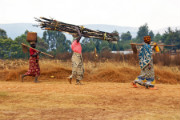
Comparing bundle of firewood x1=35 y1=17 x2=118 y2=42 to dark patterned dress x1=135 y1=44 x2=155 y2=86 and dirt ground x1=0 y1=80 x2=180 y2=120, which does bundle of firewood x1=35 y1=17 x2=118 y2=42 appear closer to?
dark patterned dress x1=135 y1=44 x2=155 y2=86

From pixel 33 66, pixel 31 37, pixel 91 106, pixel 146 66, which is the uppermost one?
pixel 31 37

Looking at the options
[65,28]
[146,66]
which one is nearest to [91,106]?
[146,66]

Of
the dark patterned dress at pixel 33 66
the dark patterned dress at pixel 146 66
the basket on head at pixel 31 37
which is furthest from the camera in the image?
the basket on head at pixel 31 37

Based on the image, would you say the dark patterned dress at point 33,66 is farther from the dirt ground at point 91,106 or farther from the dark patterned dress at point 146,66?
the dark patterned dress at point 146,66

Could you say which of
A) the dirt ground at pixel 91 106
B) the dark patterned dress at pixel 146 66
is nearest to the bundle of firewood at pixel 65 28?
the dark patterned dress at pixel 146 66

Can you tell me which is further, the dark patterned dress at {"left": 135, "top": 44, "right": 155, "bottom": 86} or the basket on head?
the basket on head

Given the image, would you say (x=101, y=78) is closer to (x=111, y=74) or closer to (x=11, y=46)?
(x=111, y=74)

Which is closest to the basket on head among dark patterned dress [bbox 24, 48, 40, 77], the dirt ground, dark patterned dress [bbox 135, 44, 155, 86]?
dark patterned dress [bbox 24, 48, 40, 77]

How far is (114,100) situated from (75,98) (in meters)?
1.16

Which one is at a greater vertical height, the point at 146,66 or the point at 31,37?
the point at 31,37

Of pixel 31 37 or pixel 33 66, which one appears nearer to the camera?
pixel 33 66

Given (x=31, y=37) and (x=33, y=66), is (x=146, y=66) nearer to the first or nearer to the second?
(x=33, y=66)

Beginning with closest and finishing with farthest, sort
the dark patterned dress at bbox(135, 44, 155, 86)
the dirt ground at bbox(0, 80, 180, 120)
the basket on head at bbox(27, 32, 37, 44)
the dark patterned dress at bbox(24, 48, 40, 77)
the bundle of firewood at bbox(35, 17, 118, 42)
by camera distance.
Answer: the dirt ground at bbox(0, 80, 180, 120) < the dark patterned dress at bbox(135, 44, 155, 86) < the bundle of firewood at bbox(35, 17, 118, 42) < the dark patterned dress at bbox(24, 48, 40, 77) < the basket on head at bbox(27, 32, 37, 44)

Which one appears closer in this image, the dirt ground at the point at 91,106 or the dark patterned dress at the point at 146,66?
the dirt ground at the point at 91,106
